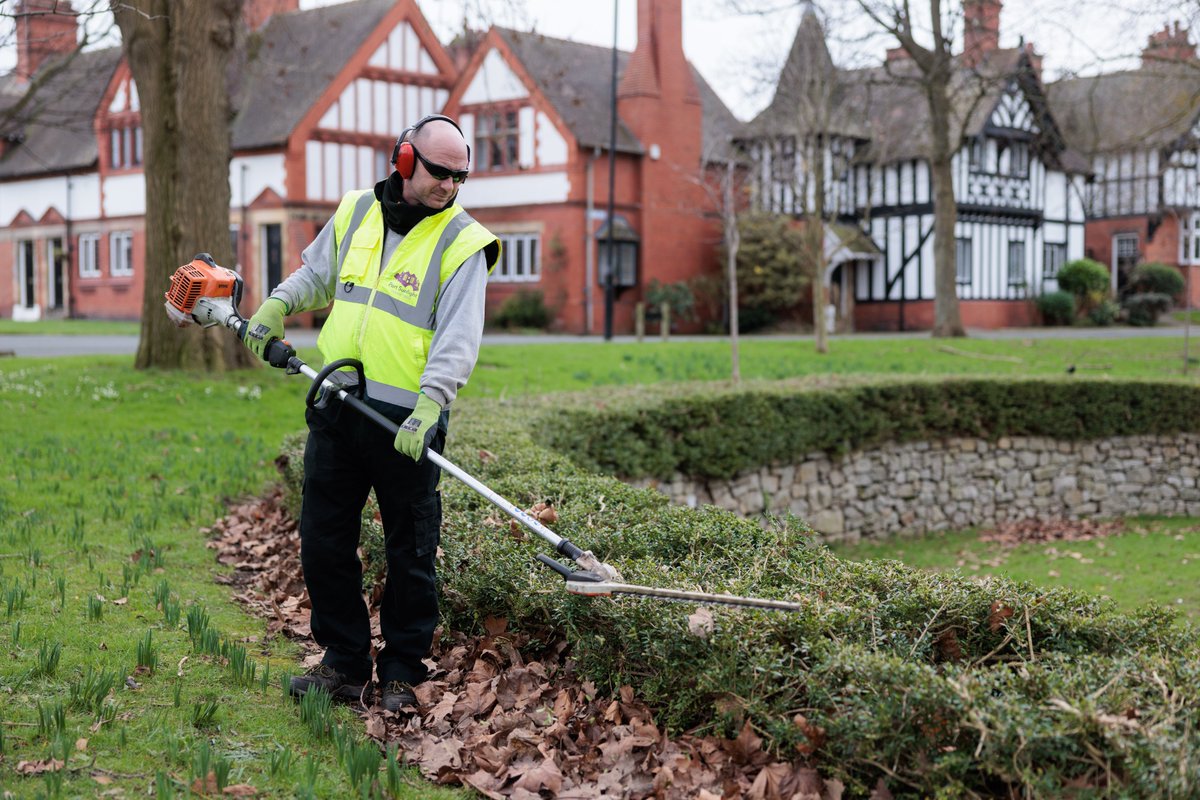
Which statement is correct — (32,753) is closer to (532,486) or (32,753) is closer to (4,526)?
(532,486)

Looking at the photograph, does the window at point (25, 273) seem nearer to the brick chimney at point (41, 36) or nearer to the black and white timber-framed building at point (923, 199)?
the brick chimney at point (41, 36)

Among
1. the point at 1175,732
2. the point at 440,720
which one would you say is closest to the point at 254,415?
the point at 440,720

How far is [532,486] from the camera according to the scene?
21.4 ft

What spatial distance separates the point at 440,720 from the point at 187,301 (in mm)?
1998

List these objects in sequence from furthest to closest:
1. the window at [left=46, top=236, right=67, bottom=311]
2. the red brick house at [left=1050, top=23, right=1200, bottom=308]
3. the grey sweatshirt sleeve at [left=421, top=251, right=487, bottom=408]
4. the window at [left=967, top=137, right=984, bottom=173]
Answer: the red brick house at [left=1050, top=23, right=1200, bottom=308] < the window at [left=46, top=236, right=67, bottom=311] < the window at [left=967, top=137, right=984, bottom=173] < the grey sweatshirt sleeve at [left=421, top=251, right=487, bottom=408]

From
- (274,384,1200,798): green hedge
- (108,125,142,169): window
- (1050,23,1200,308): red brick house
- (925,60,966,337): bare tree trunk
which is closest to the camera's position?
(274,384,1200,798): green hedge

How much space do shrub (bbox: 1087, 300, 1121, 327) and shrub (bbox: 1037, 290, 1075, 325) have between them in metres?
0.81

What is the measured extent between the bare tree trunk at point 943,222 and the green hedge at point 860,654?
23180 mm

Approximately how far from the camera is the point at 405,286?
4.66 m

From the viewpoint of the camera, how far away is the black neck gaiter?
15.5 feet

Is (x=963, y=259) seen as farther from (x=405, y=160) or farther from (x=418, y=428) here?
(x=418, y=428)

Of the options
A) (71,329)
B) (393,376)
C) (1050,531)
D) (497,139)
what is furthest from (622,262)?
(393,376)

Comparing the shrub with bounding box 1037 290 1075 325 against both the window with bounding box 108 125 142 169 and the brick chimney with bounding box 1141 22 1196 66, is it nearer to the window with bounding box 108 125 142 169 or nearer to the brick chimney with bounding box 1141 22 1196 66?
the brick chimney with bounding box 1141 22 1196 66

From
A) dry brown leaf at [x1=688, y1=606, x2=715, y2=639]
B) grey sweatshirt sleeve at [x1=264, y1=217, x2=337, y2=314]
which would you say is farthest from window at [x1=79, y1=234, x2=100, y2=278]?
dry brown leaf at [x1=688, y1=606, x2=715, y2=639]
